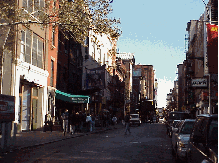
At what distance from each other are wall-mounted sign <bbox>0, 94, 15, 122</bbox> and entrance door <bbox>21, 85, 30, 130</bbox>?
41.1ft

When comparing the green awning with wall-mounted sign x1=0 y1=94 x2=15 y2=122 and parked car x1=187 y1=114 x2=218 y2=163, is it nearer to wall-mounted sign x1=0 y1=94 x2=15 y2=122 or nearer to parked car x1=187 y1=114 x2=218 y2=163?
wall-mounted sign x1=0 y1=94 x2=15 y2=122

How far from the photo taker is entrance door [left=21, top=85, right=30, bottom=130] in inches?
1098

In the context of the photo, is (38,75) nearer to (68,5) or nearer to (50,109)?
(50,109)

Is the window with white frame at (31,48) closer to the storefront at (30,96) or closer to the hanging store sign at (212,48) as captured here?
the storefront at (30,96)

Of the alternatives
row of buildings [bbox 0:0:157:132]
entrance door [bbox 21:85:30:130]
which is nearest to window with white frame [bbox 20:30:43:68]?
row of buildings [bbox 0:0:157:132]

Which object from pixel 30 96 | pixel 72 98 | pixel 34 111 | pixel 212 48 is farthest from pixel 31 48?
pixel 212 48

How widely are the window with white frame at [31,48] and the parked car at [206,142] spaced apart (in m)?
20.5

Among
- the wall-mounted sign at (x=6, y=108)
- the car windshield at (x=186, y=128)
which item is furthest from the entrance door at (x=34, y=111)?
the car windshield at (x=186, y=128)

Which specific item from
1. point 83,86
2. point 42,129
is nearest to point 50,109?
point 42,129

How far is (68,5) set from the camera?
14.6m

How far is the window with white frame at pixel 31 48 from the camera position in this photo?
1041 inches

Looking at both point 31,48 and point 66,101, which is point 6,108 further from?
point 66,101

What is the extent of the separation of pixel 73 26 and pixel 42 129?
17.4 metres

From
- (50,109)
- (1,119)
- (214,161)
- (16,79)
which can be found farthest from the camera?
(50,109)
